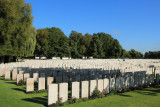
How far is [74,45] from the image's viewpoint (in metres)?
77.8

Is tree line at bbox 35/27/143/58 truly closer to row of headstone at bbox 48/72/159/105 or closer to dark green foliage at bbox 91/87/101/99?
row of headstone at bbox 48/72/159/105

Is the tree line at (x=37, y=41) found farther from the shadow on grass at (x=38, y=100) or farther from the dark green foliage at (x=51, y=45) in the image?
the shadow on grass at (x=38, y=100)

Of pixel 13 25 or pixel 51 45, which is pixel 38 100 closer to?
pixel 13 25

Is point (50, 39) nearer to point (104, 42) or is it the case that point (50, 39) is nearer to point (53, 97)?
point (104, 42)

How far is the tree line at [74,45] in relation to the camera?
66.6 m

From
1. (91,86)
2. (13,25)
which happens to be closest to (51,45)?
(13,25)

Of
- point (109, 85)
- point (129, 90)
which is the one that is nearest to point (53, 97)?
point (109, 85)

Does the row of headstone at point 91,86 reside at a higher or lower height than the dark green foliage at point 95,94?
higher

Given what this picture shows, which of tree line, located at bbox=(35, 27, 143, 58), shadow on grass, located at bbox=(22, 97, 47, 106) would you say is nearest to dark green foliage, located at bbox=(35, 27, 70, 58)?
tree line, located at bbox=(35, 27, 143, 58)

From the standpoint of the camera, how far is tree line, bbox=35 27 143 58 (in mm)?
66625

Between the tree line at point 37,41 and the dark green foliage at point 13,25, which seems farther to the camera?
the tree line at point 37,41

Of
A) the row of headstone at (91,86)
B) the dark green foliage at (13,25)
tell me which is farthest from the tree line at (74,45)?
the row of headstone at (91,86)

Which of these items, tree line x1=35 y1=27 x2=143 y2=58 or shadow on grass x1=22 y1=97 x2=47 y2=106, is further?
tree line x1=35 y1=27 x2=143 y2=58

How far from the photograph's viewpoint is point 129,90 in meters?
9.60
